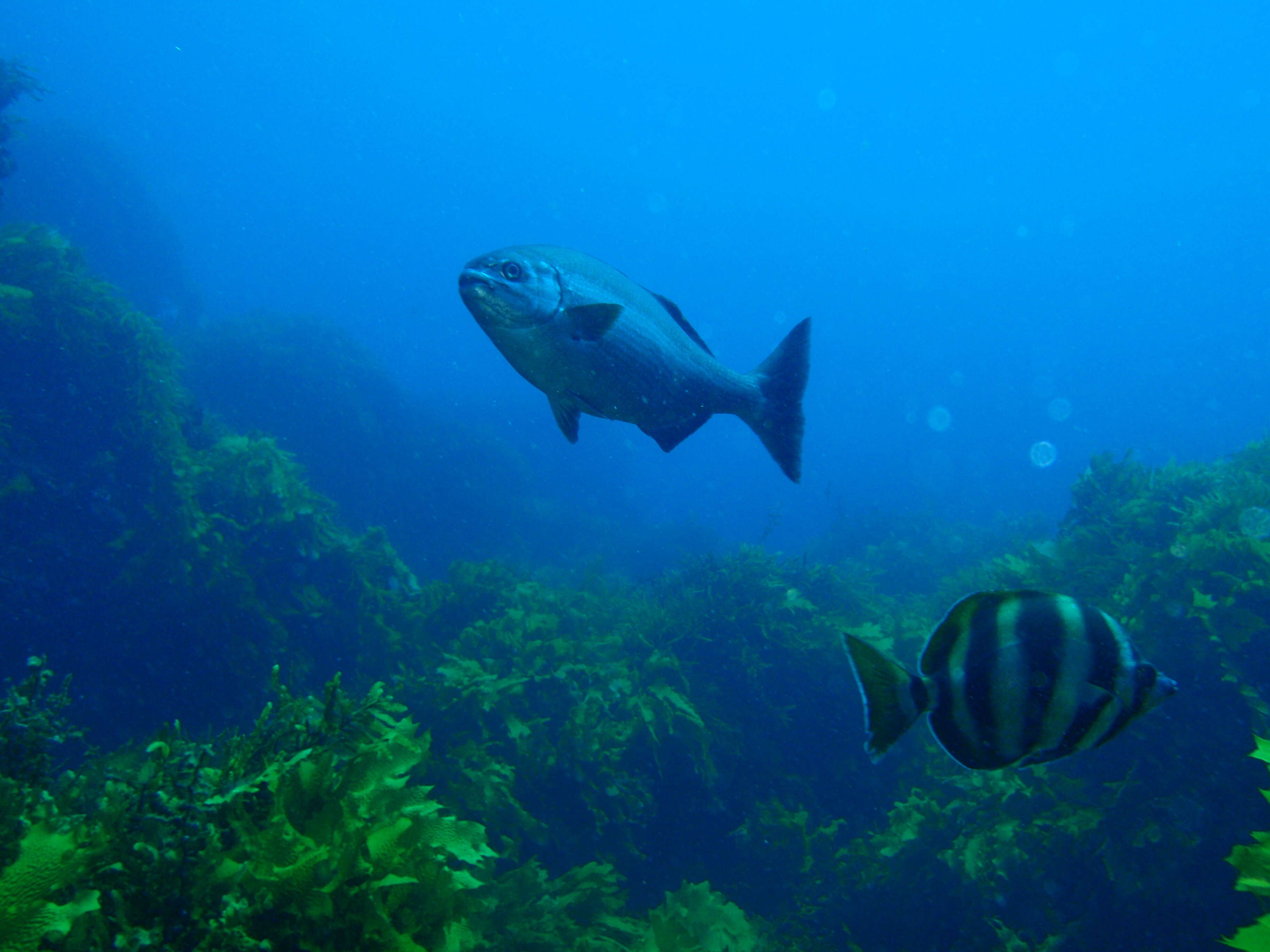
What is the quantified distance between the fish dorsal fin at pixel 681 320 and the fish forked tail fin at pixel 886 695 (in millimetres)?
1589

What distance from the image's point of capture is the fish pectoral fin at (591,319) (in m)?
2.12

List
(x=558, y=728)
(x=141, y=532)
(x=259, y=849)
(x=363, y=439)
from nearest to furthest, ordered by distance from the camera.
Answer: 1. (x=259, y=849)
2. (x=558, y=728)
3. (x=141, y=532)
4. (x=363, y=439)

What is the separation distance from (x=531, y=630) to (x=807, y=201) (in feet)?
544

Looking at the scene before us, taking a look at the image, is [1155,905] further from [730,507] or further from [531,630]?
[730,507]

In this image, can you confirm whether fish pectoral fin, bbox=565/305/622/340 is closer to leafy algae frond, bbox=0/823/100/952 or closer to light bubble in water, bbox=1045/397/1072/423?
leafy algae frond, bbox=0/823/100/952

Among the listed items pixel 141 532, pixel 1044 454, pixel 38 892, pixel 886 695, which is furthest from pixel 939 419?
pixel 38 892

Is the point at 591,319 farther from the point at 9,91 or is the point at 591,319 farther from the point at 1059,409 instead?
the point at 1059,409

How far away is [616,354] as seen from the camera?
7.54 feet

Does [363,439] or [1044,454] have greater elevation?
[1044,454]

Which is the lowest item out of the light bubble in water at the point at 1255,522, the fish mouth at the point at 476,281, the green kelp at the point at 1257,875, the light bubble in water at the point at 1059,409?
the green kelp at the point at 1257,875

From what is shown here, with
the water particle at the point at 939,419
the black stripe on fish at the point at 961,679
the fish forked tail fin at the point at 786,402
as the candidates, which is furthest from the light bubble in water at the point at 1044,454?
the black stripe on fish at the point at 961,679

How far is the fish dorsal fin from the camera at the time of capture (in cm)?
270

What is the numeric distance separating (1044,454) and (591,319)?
97.2 m

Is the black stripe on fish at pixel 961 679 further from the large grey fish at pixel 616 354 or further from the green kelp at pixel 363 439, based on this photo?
the green kelp at pixel 363 439
